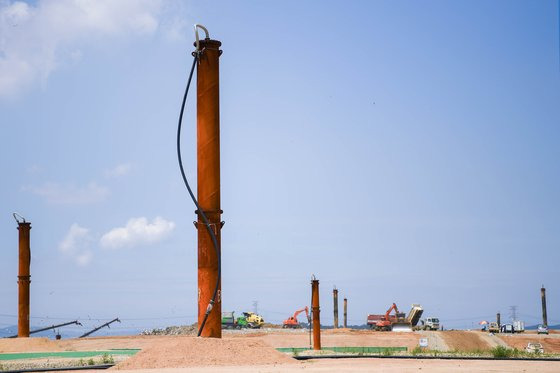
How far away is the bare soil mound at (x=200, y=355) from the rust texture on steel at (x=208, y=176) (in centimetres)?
180

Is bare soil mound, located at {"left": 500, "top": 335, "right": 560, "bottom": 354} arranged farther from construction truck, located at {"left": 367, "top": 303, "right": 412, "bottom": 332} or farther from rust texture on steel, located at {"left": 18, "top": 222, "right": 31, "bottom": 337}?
rust texture on steel, located at {"left": 18, "top": 222, "right": 31, "bottom": 337}

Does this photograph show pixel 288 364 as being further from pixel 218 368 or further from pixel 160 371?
pixel 160 371

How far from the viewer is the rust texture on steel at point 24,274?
126 ft

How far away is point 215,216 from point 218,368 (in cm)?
602

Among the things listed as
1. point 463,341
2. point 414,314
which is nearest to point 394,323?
point 414,314

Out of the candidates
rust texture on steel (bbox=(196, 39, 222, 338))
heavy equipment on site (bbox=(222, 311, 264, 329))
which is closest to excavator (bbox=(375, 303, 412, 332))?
heavy equipment on site (bbox=(222, 311, 264, 329))

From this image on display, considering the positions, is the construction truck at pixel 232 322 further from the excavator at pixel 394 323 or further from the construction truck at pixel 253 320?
the excavator at pixel 394 323

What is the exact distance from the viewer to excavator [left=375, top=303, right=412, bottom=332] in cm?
6625

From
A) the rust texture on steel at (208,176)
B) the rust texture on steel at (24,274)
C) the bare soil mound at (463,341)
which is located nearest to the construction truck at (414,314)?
the bare soil mound at (463,341)

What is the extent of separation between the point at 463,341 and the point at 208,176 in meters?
36.0

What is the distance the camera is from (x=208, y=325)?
23.7m

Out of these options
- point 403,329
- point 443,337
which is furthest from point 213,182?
point 403,329

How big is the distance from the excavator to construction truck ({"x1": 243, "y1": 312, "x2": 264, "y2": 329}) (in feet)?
46.0

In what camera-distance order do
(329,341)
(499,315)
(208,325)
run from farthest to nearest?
(499,315) < (329,341) < (208,325)
